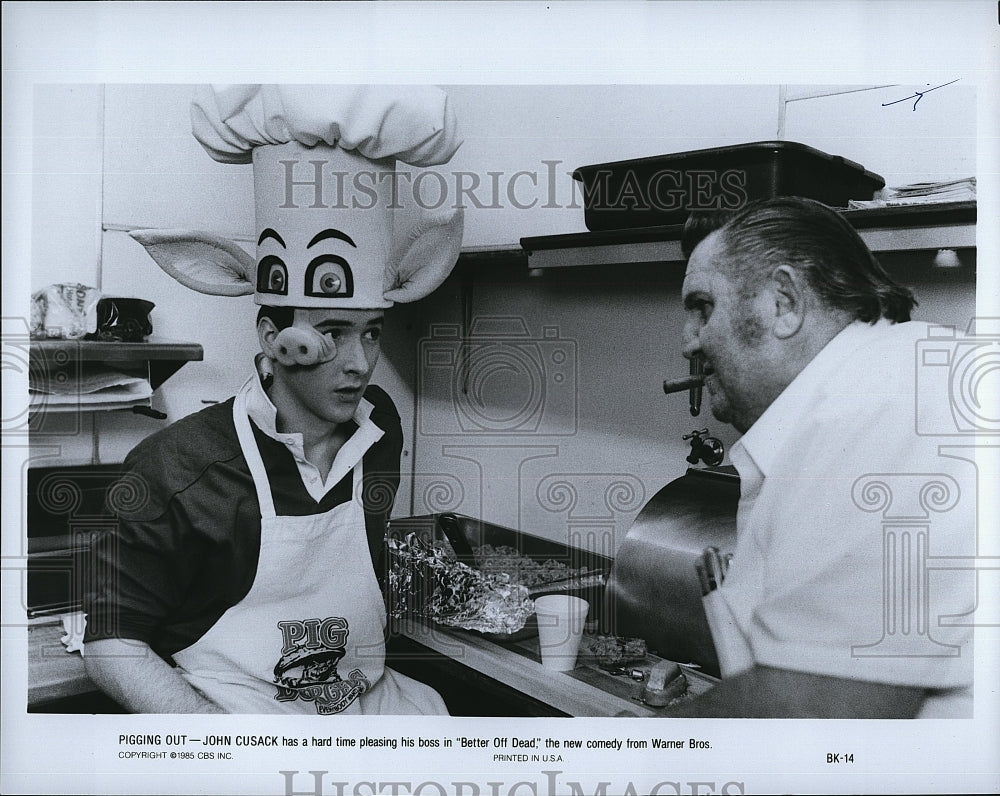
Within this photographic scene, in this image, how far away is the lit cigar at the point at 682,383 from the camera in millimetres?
1740

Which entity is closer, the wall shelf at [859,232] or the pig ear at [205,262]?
the wall shelf at [859,232]

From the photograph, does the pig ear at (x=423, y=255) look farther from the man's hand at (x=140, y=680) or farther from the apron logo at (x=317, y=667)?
the man's hand at (x=140, y=680)

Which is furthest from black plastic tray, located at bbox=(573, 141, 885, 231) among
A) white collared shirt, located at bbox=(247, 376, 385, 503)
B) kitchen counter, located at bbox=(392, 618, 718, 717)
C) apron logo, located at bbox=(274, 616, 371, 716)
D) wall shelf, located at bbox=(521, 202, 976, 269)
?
apron logo, located at bbox=(274, 616, 371, 716)

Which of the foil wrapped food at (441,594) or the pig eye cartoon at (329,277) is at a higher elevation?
the pig eye cartoon at (329,277)

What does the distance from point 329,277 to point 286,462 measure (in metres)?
0.36

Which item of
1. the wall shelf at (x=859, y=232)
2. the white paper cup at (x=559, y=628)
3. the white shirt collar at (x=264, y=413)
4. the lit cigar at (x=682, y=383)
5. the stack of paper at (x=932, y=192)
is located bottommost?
the white paper cup at (x=559, y=628)

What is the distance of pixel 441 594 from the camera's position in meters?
1.77

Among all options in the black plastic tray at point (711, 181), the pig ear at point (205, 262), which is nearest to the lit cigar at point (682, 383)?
the black plastic tray at point (711, 181)

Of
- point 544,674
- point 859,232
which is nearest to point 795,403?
point 859,232

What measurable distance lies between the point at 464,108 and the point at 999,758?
5.29 feet

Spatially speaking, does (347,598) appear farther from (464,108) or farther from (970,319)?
(970,319)

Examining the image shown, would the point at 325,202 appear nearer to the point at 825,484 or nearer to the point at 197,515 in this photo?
the point at 197,515

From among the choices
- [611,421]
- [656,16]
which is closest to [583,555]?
[611,421]

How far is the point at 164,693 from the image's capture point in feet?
5.78
